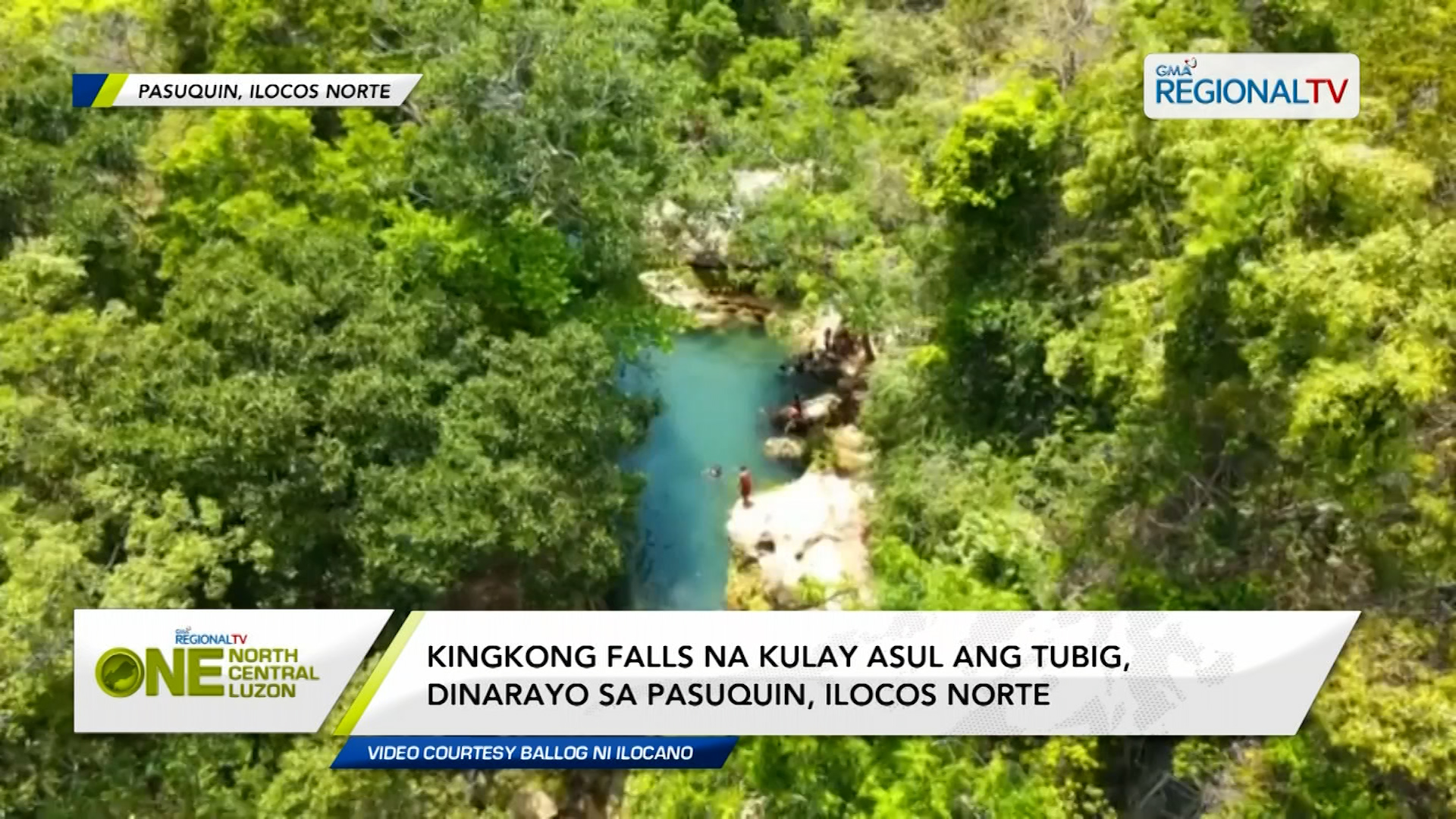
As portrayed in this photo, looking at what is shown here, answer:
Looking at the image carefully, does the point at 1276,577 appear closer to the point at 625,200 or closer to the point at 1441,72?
the point at 1441,72

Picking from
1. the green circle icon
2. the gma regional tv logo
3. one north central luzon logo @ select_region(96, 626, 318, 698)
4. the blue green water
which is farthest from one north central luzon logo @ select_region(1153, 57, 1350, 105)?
the green circle icon

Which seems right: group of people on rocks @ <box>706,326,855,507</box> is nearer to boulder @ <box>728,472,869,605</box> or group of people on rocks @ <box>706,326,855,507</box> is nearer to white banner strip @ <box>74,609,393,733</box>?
boulder @ <box>728,472,869,605</box>

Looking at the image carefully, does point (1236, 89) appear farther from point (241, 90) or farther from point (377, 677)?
point (241, 90)

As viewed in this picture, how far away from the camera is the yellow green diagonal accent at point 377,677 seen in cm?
791

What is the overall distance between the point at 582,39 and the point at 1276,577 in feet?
24.4

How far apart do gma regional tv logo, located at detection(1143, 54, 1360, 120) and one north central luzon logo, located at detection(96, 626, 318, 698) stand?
7.88m

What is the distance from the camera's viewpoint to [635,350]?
11266mm

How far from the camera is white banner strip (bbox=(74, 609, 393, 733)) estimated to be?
7.88 m

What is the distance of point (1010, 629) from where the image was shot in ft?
25.2

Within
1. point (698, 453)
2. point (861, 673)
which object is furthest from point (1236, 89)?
point (698, 453)

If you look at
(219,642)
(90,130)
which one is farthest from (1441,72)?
(90,130)
